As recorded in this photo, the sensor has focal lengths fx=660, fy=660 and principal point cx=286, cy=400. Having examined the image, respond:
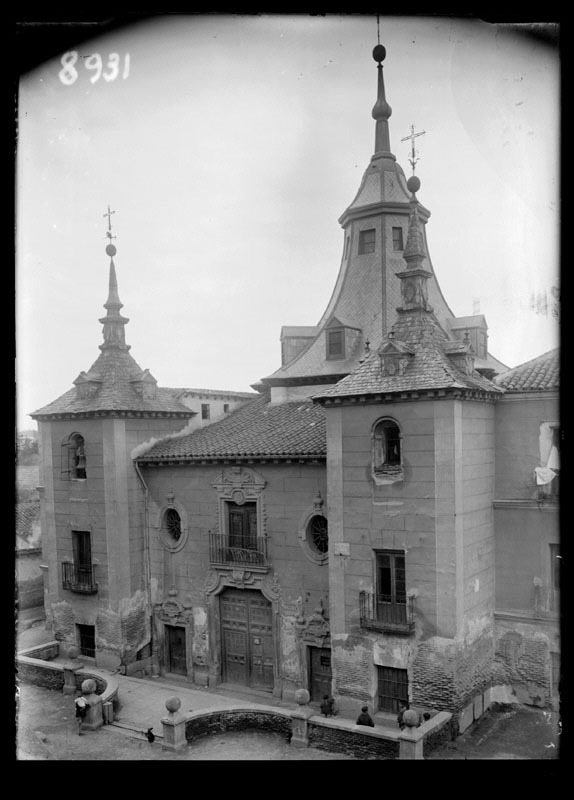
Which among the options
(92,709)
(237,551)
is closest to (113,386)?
(237,551)

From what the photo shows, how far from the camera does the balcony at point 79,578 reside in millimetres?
24453

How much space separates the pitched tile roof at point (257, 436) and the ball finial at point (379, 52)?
→ 432 inches

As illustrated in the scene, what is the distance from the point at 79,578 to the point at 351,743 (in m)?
12.8

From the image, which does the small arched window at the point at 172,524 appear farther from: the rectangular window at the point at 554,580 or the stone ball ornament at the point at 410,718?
the rectangular window at the point at 554,580

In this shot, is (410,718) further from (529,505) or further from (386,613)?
(529,505)

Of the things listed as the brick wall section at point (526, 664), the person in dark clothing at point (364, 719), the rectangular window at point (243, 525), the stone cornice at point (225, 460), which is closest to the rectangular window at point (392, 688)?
the person in dark clothing at point (364, 719)

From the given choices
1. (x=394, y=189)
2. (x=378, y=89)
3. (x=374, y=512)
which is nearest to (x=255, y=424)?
(x=374, y=512)

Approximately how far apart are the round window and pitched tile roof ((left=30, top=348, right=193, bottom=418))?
7.90m

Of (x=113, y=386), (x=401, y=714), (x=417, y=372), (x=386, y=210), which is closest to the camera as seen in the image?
(x=401, y=714)

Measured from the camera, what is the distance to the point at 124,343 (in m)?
27.5

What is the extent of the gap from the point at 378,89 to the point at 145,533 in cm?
1991

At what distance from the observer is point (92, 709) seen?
64.7 feet

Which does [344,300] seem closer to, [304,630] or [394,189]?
[394,189]

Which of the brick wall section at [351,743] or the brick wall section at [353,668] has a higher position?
the brick wall section at [353,668]
